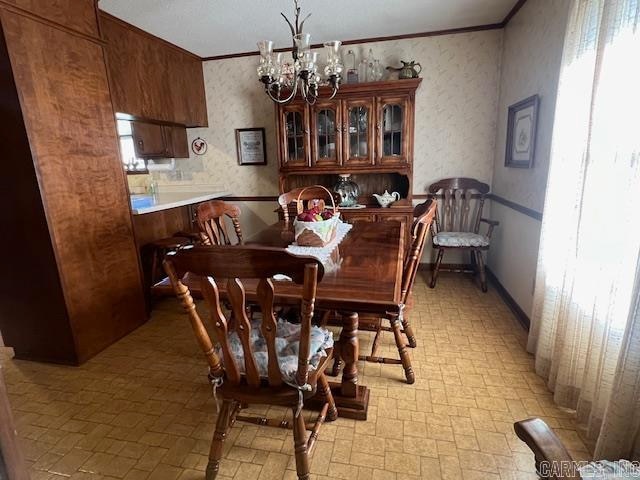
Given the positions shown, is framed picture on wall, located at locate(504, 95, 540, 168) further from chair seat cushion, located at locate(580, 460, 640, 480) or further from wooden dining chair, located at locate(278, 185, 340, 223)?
chair seat cushion, located at locate(580, 460, 640, 480)

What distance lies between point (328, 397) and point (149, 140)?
122 inches

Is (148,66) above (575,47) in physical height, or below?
above

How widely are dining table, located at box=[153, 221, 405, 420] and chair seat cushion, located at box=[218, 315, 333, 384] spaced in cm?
15

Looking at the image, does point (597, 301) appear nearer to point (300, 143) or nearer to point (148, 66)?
point (300, 143)

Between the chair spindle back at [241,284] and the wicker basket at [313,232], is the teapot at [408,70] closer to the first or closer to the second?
the wicker basket at [313,232]

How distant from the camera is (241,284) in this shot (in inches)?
42.6

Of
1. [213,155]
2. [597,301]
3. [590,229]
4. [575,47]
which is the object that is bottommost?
[597,301]

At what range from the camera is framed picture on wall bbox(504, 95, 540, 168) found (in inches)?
95.0

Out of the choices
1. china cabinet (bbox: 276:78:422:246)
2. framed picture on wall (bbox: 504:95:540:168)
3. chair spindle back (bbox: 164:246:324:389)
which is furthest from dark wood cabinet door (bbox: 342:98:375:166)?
chair spindle back (bbox: 164:246:324:389)

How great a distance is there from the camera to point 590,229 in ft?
4.96

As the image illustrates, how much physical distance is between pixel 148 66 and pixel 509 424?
12.4 ft

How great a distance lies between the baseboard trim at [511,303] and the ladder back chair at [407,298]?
0.92m

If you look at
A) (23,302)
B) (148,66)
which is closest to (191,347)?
(23,302)

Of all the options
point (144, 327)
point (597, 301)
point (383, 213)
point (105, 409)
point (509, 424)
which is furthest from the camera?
point (383, 213)
